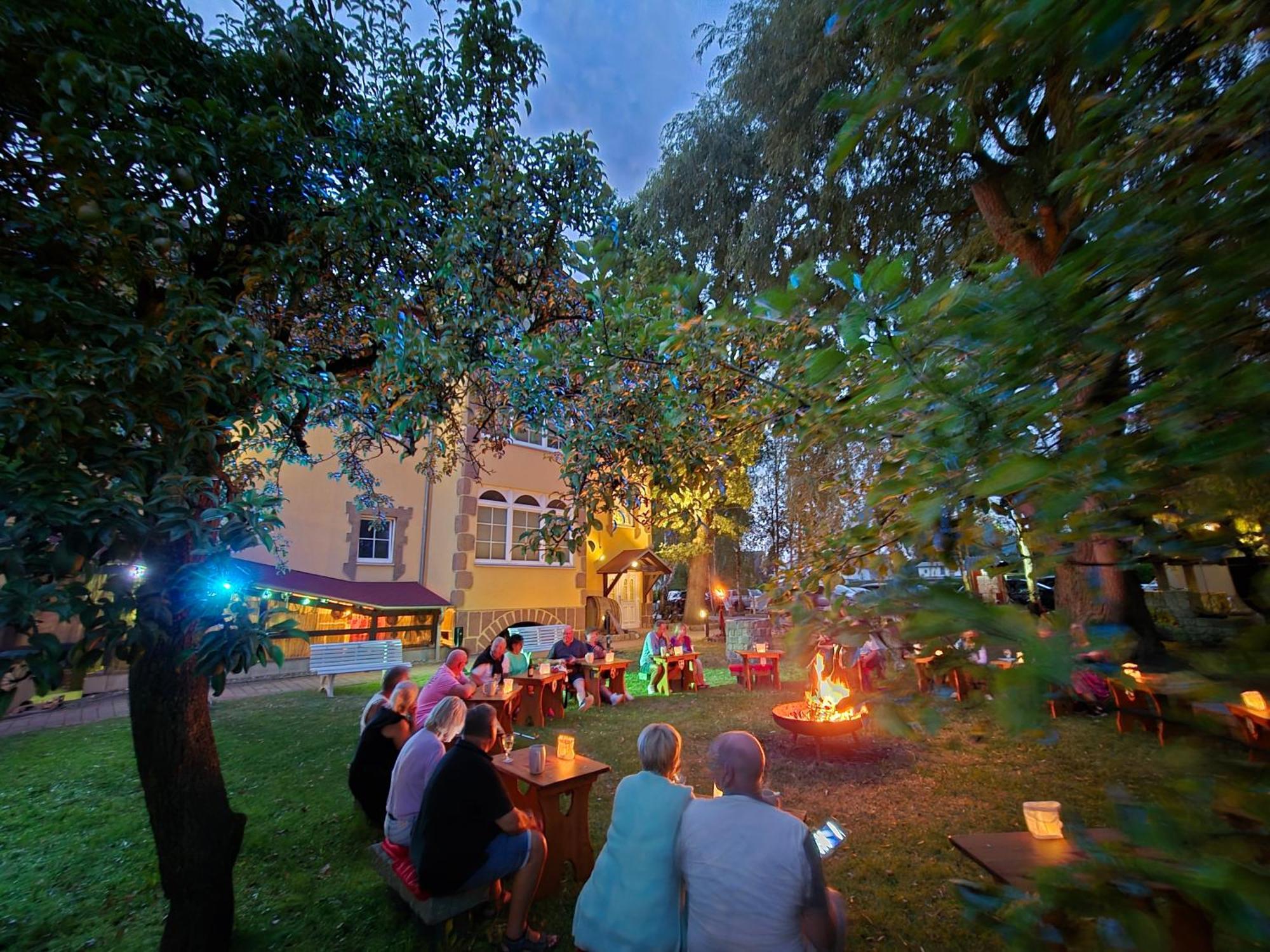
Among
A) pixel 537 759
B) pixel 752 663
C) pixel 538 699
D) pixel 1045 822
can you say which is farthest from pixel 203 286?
pixel 752 663

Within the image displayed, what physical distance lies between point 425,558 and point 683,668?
8.33m

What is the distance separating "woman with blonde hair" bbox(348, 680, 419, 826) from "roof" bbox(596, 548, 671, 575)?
555 inches

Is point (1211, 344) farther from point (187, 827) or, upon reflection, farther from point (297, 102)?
point (297, 102)

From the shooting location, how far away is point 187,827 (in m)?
3.44

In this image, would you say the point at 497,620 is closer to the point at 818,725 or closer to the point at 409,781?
the point at 818,725

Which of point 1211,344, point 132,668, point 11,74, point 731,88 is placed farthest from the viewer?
point 731,88

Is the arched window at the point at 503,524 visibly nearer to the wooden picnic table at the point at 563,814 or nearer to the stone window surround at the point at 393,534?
the stone window surround at the point at 393,534

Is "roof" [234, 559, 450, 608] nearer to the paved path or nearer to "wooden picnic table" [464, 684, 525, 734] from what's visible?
the paved path

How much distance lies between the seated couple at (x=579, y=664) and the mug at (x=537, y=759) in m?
5.24

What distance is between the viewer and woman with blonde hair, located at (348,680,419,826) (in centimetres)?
484

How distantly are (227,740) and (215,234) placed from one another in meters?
7.35

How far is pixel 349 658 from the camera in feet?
37.6

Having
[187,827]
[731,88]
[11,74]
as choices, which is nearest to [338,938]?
[187,827]

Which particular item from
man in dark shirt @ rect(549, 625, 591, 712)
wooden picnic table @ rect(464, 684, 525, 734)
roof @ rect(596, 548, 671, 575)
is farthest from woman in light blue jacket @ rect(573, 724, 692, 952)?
roof @ rect(596, 548, 671, 575)
